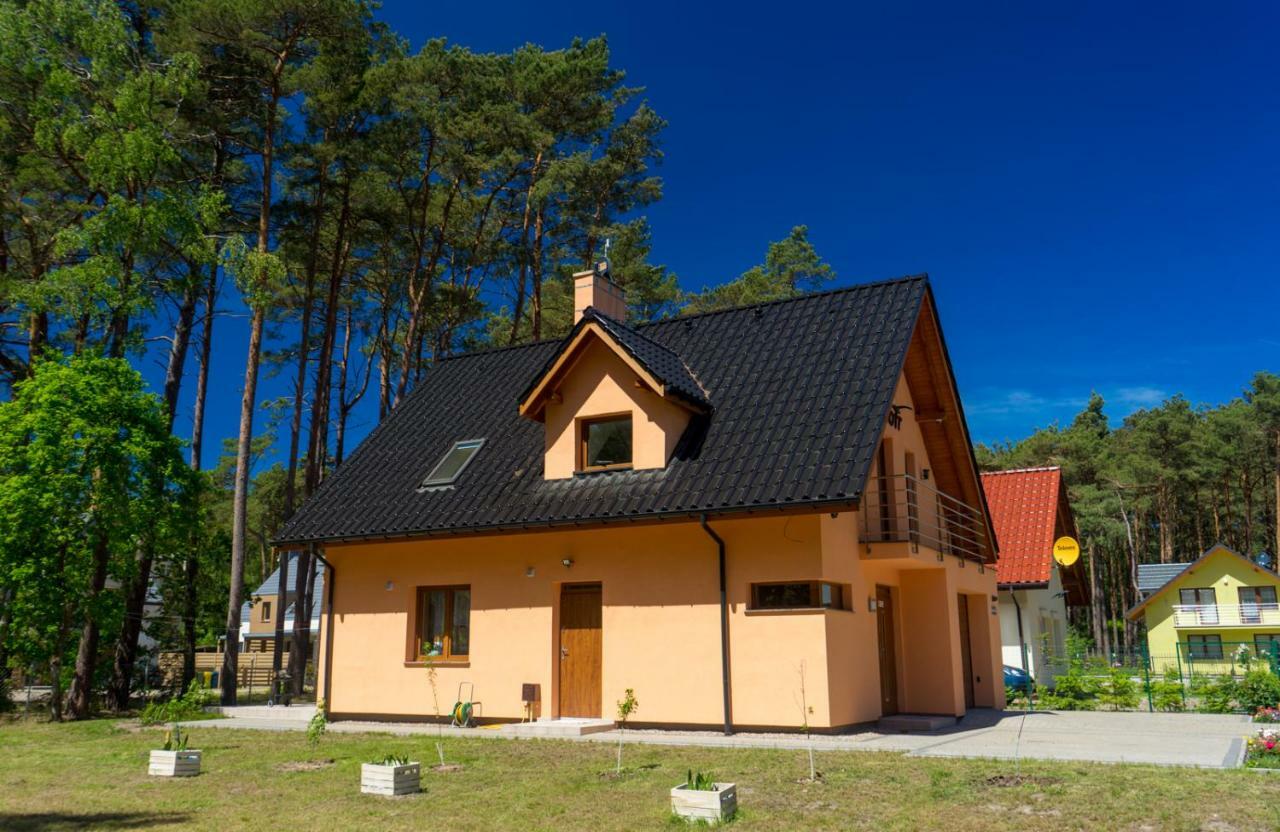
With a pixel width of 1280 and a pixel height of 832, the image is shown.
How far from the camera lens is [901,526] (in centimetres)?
1570

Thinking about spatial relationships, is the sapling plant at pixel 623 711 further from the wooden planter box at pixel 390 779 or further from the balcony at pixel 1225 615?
the balcony at pixel 1225 615

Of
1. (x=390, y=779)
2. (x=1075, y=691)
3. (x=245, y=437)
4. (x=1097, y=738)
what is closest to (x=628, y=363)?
(x=390, y=779)

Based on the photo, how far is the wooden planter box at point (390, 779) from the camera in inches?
346

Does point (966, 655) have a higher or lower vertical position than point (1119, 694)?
higher

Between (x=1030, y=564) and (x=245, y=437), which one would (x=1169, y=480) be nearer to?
(x=1030, y=564)

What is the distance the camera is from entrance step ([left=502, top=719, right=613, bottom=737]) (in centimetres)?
1344

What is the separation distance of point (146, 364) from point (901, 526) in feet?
69.0

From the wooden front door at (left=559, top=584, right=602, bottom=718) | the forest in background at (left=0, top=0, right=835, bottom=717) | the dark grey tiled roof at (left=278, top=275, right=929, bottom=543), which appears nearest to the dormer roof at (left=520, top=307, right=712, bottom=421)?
the dark grey tiled roof at (left=278, top=275, right=929, bottom=543)

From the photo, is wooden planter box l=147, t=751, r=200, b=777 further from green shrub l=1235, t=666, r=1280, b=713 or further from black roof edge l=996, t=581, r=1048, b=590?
black roof edge l=996, t=581, r=1048, b=590

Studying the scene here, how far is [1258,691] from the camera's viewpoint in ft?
59.4

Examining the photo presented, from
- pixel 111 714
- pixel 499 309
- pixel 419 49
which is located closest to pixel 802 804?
pixel 111 714

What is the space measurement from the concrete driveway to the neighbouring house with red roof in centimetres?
737

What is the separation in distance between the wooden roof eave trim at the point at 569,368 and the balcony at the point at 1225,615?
134ft

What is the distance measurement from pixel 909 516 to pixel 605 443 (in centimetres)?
542
